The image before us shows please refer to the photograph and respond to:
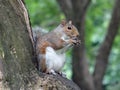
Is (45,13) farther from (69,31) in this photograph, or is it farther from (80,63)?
(69,31)

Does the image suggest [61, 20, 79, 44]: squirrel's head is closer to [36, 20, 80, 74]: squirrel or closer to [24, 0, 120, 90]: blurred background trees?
[36, 20, 80, 74]: squirrel

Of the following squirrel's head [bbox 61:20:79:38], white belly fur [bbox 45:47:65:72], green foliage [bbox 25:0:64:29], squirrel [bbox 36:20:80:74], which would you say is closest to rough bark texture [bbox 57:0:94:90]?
green foliage [bbox 25:0:64:29]

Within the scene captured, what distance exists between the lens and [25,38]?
2.78 metres

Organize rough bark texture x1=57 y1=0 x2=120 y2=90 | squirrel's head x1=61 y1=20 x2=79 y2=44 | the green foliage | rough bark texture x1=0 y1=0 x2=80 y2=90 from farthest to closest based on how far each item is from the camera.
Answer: the green foliage, rough bark texture x1=57 y1=0 x2=120 y2=90, squirrel's head x1=61 y1=20 x2=79 y2=44, rough bark texture x1=0 y1=0 x2=80 y2=90

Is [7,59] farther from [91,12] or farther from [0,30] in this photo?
[91,12]

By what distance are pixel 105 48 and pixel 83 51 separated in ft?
1.56

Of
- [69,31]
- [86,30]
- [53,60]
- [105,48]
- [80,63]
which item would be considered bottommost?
[53,60]

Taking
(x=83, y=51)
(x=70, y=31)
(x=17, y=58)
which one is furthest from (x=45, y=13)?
(x=17, y=58)

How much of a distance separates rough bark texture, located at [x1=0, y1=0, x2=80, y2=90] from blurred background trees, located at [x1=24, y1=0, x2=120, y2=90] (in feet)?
7.54

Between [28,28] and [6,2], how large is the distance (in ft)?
0.82

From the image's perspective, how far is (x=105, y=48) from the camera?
20.6 ft

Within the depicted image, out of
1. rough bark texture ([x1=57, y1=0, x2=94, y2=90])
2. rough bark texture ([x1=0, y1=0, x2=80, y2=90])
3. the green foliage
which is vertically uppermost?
the green foliage

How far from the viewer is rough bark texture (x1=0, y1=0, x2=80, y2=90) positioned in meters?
2.52

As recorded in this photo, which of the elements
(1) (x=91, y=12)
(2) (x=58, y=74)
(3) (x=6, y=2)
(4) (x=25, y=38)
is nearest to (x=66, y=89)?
(2) (x=58, y=74)
